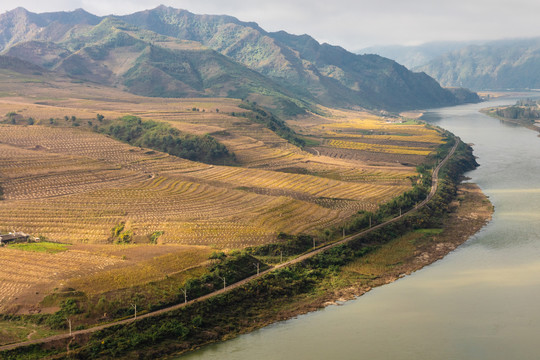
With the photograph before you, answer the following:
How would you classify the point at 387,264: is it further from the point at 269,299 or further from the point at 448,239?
the point at 269,299

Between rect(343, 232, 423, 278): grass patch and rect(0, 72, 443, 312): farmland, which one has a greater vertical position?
rect(0, 72, 443, 312): farmland

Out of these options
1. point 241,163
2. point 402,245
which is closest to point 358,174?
point 241,163

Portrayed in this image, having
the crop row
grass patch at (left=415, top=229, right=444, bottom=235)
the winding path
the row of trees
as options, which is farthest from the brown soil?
the row of trees

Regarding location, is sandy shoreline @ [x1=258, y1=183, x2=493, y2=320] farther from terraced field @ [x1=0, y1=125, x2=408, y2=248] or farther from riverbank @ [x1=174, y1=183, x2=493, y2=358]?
terraced field @ [x1=0, y1=125, x2=408, y2=248]

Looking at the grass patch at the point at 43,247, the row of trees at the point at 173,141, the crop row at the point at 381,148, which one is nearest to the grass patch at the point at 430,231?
the grass patch at the point at 43,247

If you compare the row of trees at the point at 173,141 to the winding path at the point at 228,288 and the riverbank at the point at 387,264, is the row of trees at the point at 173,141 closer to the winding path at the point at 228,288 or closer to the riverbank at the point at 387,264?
the winding path at the point at 228,288

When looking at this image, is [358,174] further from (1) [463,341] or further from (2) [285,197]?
(1) [463,341]
